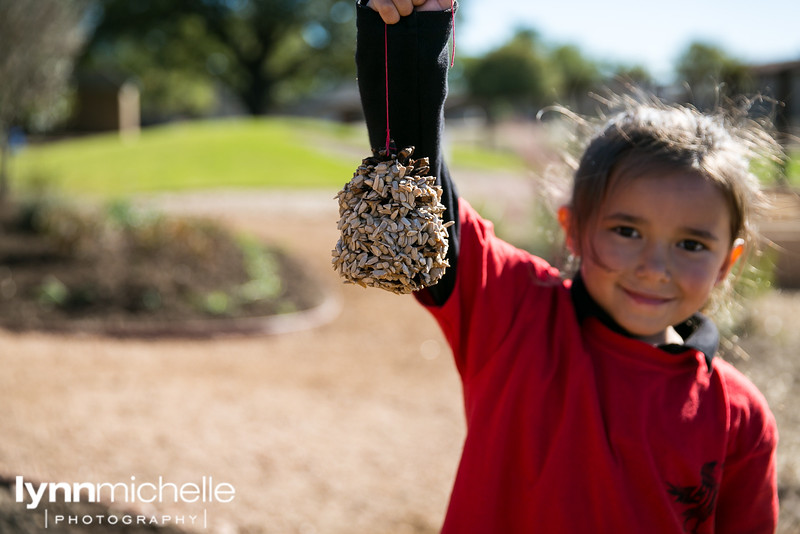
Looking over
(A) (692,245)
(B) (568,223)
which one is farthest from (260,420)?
(A) (692,245)

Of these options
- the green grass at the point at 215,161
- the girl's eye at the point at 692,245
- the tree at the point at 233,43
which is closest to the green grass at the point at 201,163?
the green grass at the point at 215,161

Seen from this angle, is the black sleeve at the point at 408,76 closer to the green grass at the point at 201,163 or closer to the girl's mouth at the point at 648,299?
the girl's mouth at the point at 648,299

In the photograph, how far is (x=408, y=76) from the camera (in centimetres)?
162

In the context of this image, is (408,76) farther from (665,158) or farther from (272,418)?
(272,418)

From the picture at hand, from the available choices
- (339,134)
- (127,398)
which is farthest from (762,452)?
(339,134)

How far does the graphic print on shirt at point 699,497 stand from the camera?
6.17 ft

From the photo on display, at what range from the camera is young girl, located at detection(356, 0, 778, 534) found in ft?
6.09

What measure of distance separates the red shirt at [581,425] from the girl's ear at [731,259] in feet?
0.84

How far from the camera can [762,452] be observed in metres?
1.98

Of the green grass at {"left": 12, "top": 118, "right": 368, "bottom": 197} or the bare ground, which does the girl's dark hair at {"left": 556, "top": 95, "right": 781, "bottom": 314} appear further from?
the green grass at {"left": 12, "top": 118, "right": 368, "bottom": 197}

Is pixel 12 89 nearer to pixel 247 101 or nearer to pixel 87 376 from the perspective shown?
pixel 87 376

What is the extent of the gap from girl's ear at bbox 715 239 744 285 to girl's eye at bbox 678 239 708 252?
0.61 ft

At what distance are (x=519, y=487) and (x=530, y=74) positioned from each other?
58.2 metres

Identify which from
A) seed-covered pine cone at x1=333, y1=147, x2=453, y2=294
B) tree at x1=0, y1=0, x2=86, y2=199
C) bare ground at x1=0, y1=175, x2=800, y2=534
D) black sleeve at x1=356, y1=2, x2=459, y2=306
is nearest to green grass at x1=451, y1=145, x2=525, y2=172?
tree at x1=0, y1=0, x2=86, y2=199
